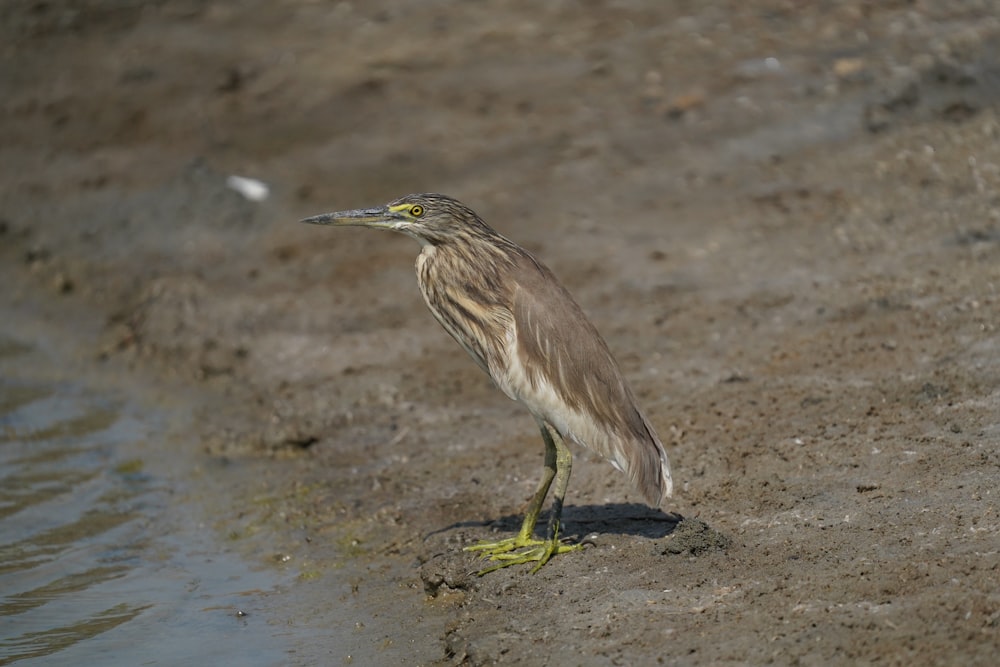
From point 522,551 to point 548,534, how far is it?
0.61 feet

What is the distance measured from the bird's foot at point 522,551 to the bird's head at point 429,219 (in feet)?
4.60

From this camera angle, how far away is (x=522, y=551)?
5.62 metres

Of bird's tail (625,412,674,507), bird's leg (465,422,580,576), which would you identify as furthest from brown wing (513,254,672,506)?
bird's leg (465,422,580,576)

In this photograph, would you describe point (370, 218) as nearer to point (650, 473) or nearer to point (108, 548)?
point (650, 473)

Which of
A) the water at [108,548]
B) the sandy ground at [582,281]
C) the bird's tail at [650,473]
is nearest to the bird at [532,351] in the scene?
the bird's tail at [650,473]

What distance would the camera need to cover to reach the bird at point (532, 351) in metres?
5.45

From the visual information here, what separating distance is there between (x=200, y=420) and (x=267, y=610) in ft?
8.82

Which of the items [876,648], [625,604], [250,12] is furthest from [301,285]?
[876,648]

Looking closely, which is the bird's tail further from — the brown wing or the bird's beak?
the bird's beak

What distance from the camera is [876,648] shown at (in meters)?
4.26

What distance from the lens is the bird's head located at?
579 cm

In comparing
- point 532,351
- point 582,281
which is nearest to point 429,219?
point 532,351

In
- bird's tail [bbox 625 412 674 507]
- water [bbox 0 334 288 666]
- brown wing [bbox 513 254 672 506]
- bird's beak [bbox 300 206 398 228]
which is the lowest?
water [bbox 0 334 288 666]

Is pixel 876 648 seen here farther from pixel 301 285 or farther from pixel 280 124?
pixel 280 124
